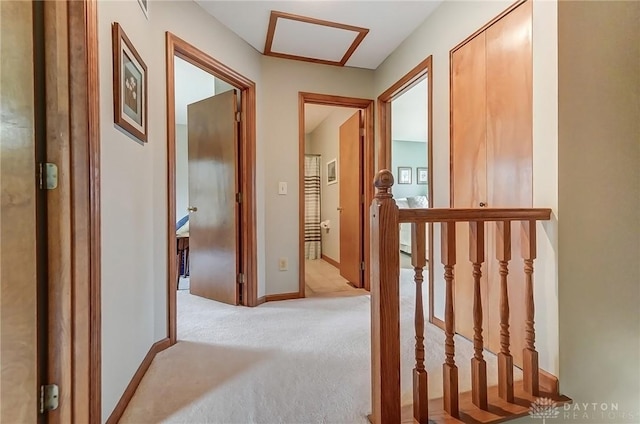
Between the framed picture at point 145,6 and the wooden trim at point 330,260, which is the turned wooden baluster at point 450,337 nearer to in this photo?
the framed picture at point 145,6

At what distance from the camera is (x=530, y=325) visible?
1370 millimetres

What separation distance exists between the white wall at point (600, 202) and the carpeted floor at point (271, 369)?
46cm

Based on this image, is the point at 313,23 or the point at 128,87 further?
the point at 313,23

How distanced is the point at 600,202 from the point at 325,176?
13.3ft

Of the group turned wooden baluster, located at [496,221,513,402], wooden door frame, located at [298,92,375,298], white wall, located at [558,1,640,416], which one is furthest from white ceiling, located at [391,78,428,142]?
turned wooden baluster, located at [496,221,513,402]

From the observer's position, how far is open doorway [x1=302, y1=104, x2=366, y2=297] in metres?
3.30

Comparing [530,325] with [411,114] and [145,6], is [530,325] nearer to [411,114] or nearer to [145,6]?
[145,6]

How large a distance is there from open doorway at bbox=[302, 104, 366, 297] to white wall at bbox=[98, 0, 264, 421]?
143cm

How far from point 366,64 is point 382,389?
2.83 metres

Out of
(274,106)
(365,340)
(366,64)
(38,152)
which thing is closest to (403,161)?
(366,64)

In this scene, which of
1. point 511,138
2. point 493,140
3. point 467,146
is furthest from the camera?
point 467,146

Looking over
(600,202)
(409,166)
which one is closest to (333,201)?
(409,166)

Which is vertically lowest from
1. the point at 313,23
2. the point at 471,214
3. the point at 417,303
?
the point at 417,303

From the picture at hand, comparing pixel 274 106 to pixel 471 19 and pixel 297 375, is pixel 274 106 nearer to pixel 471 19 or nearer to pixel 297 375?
pixel 471 19
